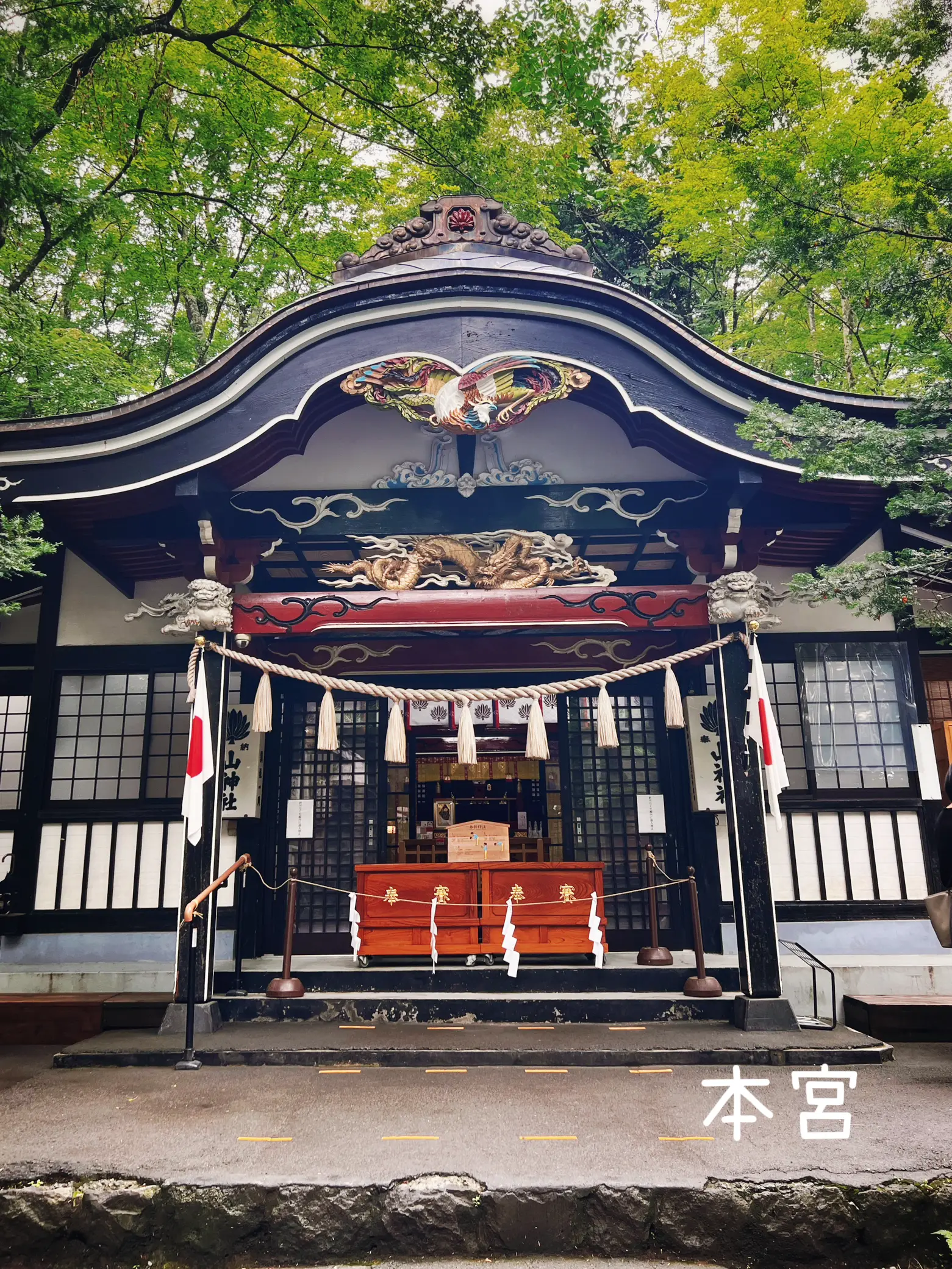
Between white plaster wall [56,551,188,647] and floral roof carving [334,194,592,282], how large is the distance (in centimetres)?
409

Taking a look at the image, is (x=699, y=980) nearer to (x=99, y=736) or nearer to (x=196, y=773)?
(x=196, y=773)

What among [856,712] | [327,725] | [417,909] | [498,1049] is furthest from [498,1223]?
[856,712]

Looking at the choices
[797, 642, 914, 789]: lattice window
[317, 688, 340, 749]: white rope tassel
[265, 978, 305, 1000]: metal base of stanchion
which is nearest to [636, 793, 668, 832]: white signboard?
[797, 642, 914, 789]: lattice window

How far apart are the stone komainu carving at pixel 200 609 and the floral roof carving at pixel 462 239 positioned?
9.68 ft

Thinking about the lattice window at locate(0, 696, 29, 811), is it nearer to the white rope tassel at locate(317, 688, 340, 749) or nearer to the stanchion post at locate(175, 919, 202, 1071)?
the stanchion post at locate(175, 919, 202, 1071)

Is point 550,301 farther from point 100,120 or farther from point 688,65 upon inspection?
point 688,65

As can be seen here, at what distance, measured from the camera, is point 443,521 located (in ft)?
24.2

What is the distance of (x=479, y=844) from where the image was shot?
864 cm

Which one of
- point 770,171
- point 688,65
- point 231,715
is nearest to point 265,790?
point 231,715

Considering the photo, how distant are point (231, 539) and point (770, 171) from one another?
7.24 m

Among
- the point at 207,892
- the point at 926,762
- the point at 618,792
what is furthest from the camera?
the point at 618,792

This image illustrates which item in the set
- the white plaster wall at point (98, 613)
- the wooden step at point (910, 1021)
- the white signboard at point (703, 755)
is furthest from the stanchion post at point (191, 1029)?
the wooden step at point (910, 1021)

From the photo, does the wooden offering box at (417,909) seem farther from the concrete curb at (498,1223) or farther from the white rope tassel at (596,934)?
the concrete curb at (498,1223)

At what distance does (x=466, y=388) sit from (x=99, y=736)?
549 cm
